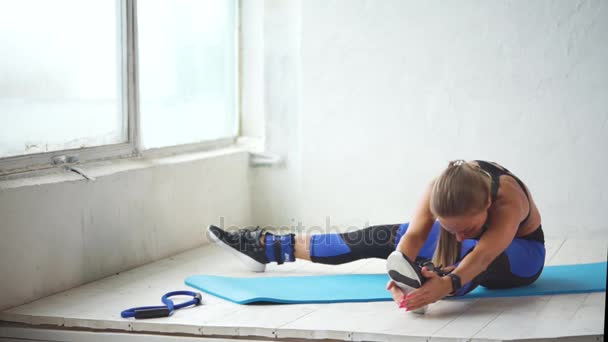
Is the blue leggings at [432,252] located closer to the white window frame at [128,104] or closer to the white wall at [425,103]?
the white window frame at [128,104]

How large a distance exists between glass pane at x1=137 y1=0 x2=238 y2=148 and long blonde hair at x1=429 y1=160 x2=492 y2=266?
196cm

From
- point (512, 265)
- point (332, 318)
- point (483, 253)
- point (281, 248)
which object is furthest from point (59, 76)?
point (512, 265)

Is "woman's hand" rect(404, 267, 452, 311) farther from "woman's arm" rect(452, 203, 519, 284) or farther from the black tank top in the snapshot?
the black tank top

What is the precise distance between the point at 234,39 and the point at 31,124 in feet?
6.46

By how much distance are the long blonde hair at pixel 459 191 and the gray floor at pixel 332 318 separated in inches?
16.1

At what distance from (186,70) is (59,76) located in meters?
1.13

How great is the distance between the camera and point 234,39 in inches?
209

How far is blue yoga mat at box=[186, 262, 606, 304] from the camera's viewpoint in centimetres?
338

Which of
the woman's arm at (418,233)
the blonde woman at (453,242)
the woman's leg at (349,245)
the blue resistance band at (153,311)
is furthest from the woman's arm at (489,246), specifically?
the blue resistance band at (153,311)

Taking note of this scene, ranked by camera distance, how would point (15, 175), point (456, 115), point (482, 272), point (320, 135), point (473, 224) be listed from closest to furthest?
point (473, 224), point (482, 272), point (15, 175), point (456, 115), point (320, 135)

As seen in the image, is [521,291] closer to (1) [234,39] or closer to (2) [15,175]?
(2) [15,175]

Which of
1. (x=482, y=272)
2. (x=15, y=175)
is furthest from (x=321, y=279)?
(x=15, y=175)

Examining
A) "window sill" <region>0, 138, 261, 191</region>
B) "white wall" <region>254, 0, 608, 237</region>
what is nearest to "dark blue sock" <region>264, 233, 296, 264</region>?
"window sill" <region>0, 138, 261, 191</region>

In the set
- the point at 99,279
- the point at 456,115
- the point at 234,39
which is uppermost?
the point at 234,39
